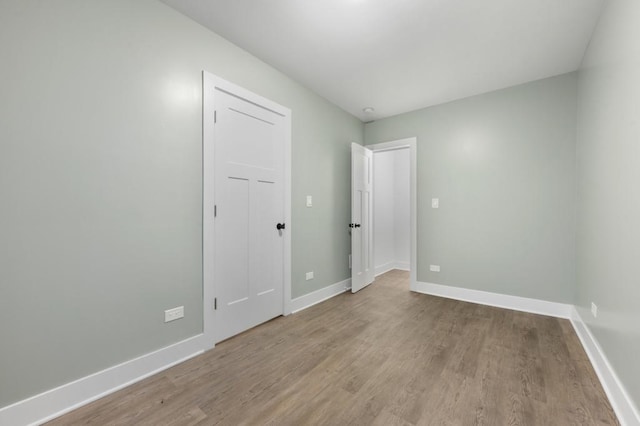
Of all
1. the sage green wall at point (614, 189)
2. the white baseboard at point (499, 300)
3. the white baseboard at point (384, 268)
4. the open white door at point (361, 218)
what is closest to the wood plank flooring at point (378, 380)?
the white baseboard at point (499, 300)

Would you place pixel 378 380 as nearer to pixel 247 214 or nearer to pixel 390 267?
pixel 247 214

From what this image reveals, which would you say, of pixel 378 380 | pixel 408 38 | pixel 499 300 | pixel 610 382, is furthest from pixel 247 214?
pixel 499 300

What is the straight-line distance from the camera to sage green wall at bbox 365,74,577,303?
113 inches

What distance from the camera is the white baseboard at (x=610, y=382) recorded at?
1.36 meters

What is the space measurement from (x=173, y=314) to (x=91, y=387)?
1.85ft

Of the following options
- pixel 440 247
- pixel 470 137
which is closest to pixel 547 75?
pixel 470 137

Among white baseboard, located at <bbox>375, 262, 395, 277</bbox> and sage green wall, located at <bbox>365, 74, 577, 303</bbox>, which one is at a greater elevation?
sage green wall, located at <bbox>365, 74, 577, 303</bbox>

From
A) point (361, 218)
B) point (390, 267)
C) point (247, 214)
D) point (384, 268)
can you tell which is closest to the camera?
point (247, 214)

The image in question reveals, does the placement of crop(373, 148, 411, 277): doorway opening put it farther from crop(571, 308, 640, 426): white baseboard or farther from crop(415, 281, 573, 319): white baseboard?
crop(571, 308, 640, 426): white baseboard

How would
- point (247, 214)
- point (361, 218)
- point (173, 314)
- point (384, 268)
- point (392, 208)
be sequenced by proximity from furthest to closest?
point (392, 208)
point (384, 268)
point (361, 218)
point (247, 214)
point (173, 314)

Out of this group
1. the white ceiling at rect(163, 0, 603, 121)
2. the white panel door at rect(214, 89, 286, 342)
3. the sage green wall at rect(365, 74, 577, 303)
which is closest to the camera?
the white ceiling at rect(163, 0, 603, 121)

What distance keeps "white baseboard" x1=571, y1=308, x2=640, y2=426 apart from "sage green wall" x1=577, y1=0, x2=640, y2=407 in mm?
52

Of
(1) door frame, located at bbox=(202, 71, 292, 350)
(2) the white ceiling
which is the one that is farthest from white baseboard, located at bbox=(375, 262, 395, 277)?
(1) door frame, located at bbox=(202, 71, 292, 350)

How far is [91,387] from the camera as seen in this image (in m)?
1.59
